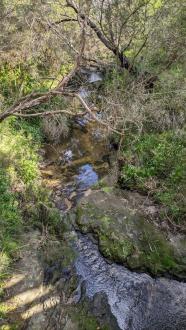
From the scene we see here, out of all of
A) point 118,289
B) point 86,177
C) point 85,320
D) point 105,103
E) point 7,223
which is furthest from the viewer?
point 105,103

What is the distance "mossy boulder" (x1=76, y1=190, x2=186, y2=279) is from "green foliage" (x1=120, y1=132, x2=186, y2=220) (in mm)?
540

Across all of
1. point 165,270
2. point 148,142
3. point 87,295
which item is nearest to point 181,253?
point 165,270

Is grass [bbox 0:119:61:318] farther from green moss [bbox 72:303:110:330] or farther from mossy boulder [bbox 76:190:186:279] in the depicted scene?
green moss [bbox 72:303:110:330]

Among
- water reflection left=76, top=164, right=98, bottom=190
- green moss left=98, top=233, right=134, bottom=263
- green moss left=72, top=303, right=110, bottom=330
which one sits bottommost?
green moss left=72, top=303, right=110, bottom=330

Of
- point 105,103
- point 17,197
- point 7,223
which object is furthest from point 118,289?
point 105,103

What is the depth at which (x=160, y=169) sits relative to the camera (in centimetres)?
724

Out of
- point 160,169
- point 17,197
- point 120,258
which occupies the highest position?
point 160,169

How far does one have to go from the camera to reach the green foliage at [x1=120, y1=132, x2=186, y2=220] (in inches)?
263

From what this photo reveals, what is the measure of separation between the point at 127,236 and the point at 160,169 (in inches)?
68.9

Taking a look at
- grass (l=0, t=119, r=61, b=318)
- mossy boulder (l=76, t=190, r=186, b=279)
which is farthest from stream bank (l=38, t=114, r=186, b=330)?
grass (l=0, t=119, r=61, b=318)

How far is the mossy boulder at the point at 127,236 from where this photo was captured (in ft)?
19.6

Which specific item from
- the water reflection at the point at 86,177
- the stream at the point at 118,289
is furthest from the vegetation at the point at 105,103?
the water reflection at the point at 86,177

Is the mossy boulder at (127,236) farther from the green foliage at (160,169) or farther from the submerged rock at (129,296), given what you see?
the green foliage at (160,169)

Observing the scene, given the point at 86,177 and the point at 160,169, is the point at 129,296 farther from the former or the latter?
the point at 86,177
